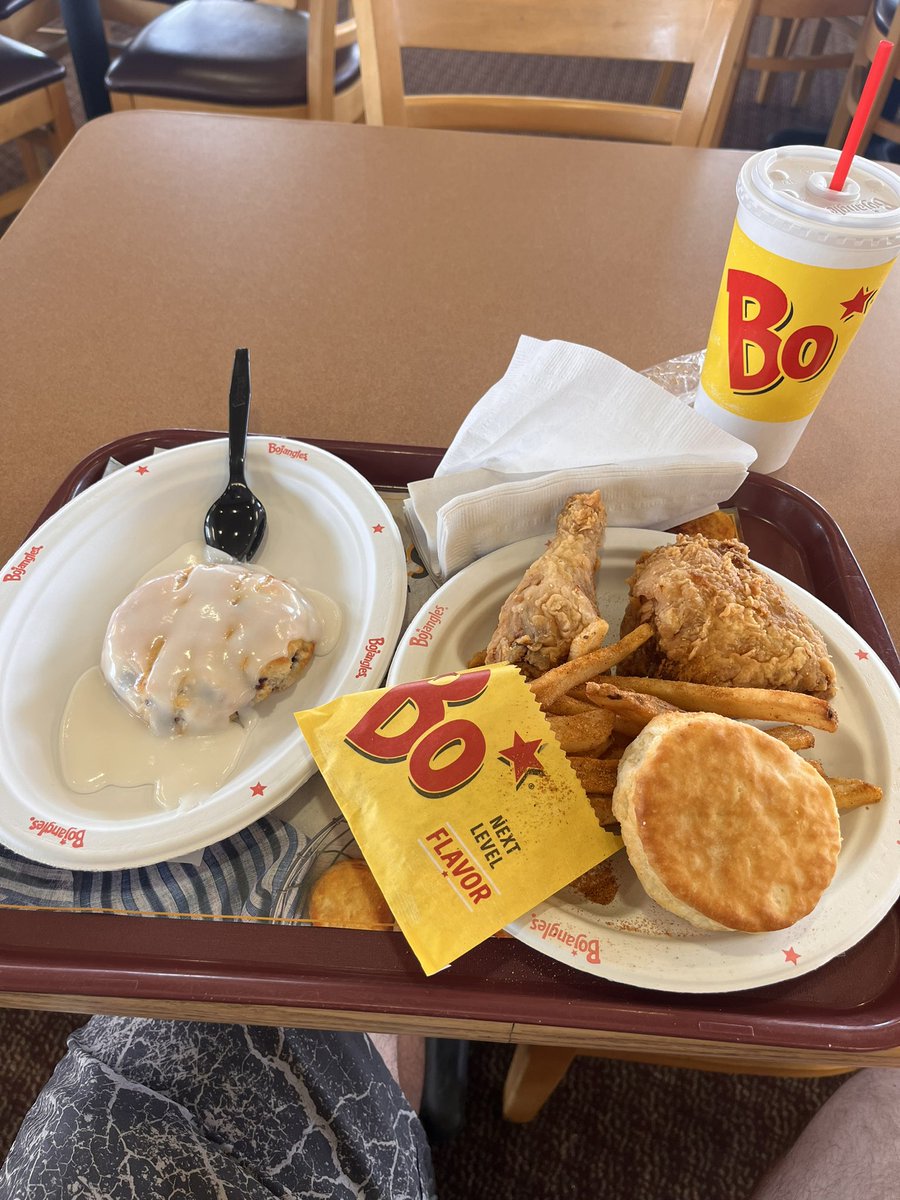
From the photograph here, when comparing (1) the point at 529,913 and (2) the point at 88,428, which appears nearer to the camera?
(1) the point at 529,913

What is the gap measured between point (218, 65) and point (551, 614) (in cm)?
250

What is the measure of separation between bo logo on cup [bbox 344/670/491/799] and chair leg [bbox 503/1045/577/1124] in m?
0.50

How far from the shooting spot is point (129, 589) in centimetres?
100

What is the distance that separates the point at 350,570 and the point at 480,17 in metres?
1.36

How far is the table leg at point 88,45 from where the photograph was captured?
2.70 m

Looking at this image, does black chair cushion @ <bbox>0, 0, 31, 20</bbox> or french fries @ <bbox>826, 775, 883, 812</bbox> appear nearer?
french fries @ <bbox>826, 775, 883, 812</bbox>

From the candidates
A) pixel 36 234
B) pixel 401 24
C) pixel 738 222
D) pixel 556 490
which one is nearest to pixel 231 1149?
pixel 556 490

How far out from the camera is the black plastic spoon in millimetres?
1030

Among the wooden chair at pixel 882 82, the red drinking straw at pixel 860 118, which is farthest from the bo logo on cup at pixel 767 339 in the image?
the wooden chair at pixel 882 82

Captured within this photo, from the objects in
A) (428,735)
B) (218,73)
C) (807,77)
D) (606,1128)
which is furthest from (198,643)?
(807,77)

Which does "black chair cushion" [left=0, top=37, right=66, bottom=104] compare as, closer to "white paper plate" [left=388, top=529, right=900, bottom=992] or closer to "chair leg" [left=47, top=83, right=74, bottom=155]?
"chair leg" [left=47, top=83, right=74, bottom=155]

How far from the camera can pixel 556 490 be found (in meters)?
0.95

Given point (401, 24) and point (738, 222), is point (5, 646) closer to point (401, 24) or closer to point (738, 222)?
point (738, 222)

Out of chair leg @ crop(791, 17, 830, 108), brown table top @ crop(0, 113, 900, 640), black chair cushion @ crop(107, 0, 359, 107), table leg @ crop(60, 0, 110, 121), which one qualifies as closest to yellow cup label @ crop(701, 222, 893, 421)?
brown table top @ crop(0, 113, 900, 640)
